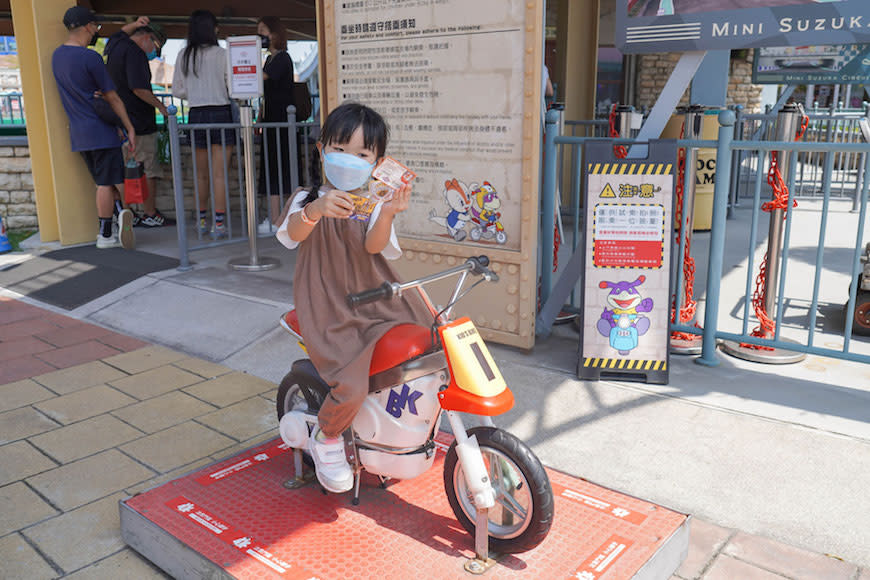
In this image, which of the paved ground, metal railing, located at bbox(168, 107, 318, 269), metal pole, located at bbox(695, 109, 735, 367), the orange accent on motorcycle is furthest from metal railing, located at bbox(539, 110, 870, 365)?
metal railing, located at bbox(168, 107, 318, 269)

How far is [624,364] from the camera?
150 inches

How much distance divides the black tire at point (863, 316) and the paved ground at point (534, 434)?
2.12ft

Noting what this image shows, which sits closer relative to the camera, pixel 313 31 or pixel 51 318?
pixel 51 318

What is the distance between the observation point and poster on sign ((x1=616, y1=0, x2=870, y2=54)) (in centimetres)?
326

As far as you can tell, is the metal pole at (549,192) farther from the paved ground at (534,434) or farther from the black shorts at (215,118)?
the black shorts at (215,118)

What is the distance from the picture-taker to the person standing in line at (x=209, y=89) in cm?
682

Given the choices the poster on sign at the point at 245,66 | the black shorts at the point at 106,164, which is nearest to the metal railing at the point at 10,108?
the black shorts at the point at 106,164

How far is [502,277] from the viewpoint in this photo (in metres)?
Result: 4.23

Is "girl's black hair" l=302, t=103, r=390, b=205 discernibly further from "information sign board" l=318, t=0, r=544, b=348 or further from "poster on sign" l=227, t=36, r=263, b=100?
"poster on sign" l=227, t=36, r=263, b=100

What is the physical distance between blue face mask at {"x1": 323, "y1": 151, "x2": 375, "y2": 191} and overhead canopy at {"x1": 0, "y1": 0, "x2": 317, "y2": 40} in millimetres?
8078

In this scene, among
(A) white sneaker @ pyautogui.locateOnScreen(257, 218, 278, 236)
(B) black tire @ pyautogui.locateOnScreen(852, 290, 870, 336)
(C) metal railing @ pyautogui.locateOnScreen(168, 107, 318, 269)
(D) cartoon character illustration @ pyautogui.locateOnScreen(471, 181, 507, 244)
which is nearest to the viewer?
(D) cartoon character illustration @ pyautogui.locateOnScreen(471, 181, 507, 244)

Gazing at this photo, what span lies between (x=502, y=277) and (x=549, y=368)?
59 cm

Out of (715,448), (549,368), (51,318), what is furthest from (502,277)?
(51,318)

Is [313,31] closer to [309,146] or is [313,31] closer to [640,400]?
[309,146]
